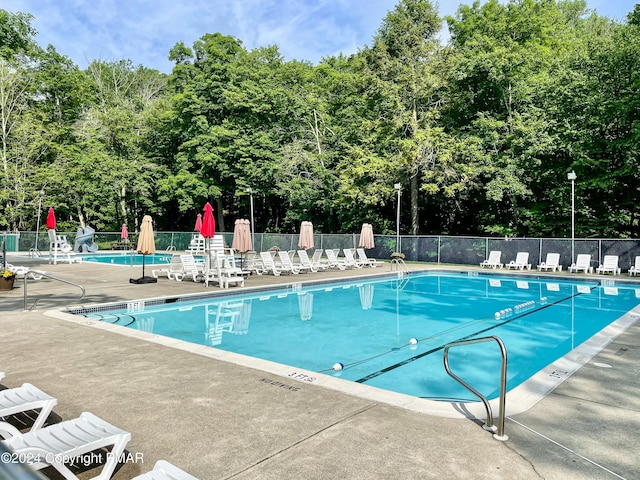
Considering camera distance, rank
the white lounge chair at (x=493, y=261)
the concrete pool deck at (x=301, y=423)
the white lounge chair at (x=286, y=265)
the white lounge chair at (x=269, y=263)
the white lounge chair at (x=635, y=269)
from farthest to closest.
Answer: the white lounge chair at (x=493, y=261), the white lounge chair at (x=286, y=265), the white lounge chair at (x=635, y=269), the white lounge chair at (x=269, y=263), the concrete pool deck at (x=301, y=423)

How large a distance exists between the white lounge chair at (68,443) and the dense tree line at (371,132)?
22.4 m

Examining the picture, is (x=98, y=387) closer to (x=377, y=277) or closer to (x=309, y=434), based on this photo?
(x=309, y=434)

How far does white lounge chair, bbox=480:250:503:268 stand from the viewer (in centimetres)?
2059

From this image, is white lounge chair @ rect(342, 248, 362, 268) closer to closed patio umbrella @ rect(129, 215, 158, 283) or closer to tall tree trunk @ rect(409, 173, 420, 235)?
tall tree trunk @ rect(409, 173, 420, 235)

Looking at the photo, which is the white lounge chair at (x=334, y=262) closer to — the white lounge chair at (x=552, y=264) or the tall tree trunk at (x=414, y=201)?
the tall tree trunk at (x=414, y=201)

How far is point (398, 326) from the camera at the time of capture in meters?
9.81

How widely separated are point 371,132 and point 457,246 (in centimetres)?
942

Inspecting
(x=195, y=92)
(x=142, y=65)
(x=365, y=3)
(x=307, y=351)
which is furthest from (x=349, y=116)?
(x=142, y=65)

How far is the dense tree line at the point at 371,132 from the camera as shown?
74.3ft

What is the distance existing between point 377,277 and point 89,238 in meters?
18.5

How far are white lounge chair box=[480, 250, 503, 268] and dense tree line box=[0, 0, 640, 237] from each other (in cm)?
389

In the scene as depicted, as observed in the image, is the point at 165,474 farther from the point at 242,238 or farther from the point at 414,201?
the point at 414,201

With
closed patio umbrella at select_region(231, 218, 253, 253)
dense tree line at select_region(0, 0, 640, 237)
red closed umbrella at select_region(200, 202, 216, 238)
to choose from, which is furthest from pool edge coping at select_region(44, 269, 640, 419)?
dense tree line at select_region(0, 0, 640, 237)

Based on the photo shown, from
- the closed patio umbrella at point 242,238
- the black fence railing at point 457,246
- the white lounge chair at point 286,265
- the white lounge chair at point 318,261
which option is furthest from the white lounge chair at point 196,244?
the closed patio umbrella at point 242,238
